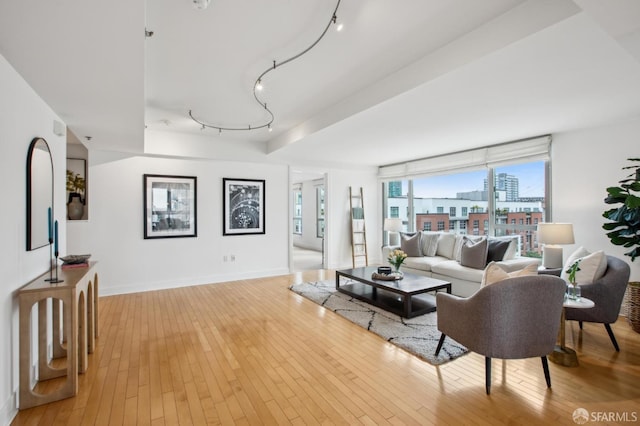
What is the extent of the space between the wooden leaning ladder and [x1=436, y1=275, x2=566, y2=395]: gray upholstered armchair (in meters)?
5.02

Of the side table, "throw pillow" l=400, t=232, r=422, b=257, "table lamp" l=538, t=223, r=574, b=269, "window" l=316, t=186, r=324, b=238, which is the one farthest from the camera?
"window" l=316, t=186, r=324, b=238

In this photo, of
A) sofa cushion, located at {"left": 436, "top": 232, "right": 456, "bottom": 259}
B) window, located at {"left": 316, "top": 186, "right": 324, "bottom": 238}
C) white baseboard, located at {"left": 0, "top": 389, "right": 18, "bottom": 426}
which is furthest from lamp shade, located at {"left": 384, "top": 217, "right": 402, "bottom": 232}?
white baseboard, located at {"left": 0, "top": 389, "right": 18, "bottom": 426}

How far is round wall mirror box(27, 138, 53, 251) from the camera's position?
7.62 feet

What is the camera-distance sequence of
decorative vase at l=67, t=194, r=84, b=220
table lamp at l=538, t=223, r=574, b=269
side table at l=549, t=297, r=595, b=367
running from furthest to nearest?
decorative vase at l=67, t=194, r=84, b=220 < table lamp at l=538, t=223, r=574, b=269 < side table at l=549, t=297, r=595, b=367

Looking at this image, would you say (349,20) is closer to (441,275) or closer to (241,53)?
(241,53)

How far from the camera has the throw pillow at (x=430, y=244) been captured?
18.4 ft

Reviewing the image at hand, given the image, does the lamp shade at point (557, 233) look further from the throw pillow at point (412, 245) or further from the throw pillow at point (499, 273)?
the throw pillow at point (412, 245)

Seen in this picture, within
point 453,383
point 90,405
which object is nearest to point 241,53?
point 90,405

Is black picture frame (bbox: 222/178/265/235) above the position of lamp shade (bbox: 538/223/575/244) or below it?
above

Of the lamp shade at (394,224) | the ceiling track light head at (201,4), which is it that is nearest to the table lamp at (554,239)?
the lamp shade at (394,224)

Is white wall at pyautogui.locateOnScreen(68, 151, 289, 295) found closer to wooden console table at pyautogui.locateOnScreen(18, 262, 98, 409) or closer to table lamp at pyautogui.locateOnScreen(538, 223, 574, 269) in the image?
wooden console table at pyautogui.locateOnScreen(18, 262, 98, 409)

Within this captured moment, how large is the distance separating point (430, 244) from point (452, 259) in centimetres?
48

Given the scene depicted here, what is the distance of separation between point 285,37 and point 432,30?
1.12 metres

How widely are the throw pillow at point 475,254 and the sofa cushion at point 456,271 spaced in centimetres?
8
